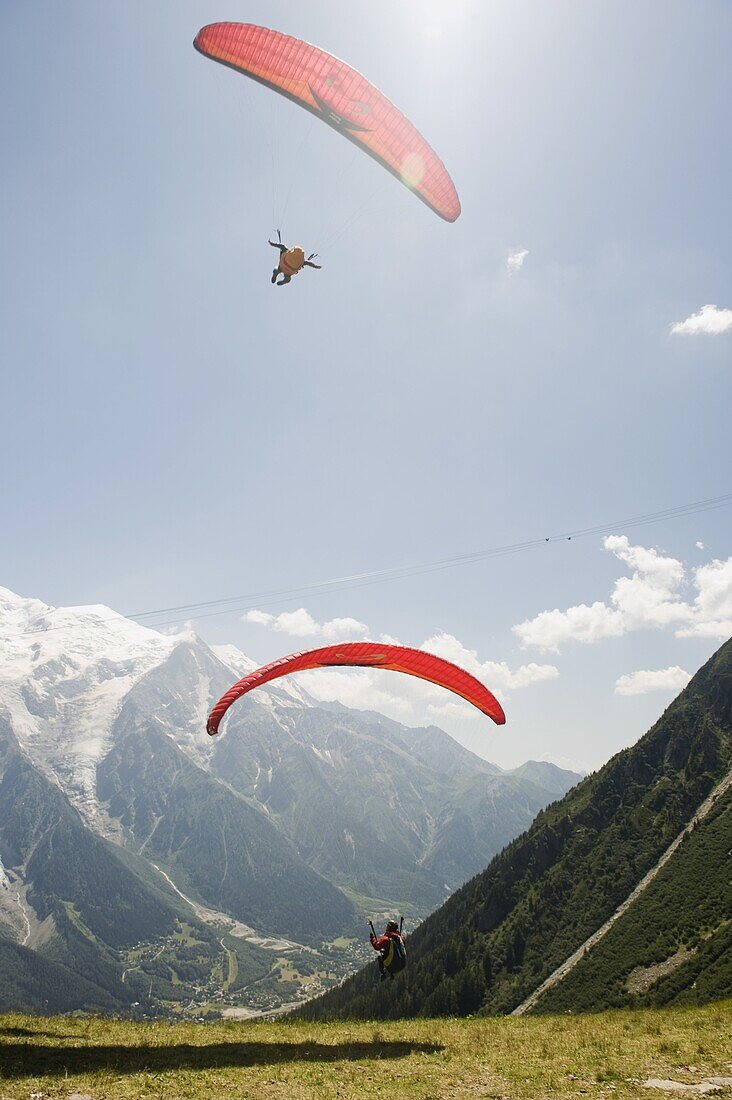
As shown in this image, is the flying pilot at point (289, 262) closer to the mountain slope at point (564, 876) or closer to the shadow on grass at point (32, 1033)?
the shadow on grass at point (32, 1033)

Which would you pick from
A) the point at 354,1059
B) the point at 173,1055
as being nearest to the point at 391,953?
the point at 354,1059

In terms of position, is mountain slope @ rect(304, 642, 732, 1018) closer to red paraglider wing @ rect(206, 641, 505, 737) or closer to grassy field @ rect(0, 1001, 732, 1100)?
red paraglider wing @ rect(206, 641, 505, 737)

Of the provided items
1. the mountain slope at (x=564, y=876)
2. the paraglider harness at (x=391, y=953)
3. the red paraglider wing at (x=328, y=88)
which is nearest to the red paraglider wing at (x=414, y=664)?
the paraglider harness at (x=391, y=953)

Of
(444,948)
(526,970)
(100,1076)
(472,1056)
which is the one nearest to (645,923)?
(526,970)

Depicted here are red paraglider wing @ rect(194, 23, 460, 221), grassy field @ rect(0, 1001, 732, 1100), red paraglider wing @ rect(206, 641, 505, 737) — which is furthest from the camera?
red paraglider wing @ rect(206, 641, 505, 737)

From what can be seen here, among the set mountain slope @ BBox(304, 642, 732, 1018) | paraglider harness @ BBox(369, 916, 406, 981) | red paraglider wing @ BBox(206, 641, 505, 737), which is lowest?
mountain slope @ BBox(304, 642, 732, 1018)

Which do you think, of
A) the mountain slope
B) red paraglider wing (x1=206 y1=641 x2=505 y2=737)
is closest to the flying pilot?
red paraglider wing (x1=206 y1=641 x2=505 y2=737)
